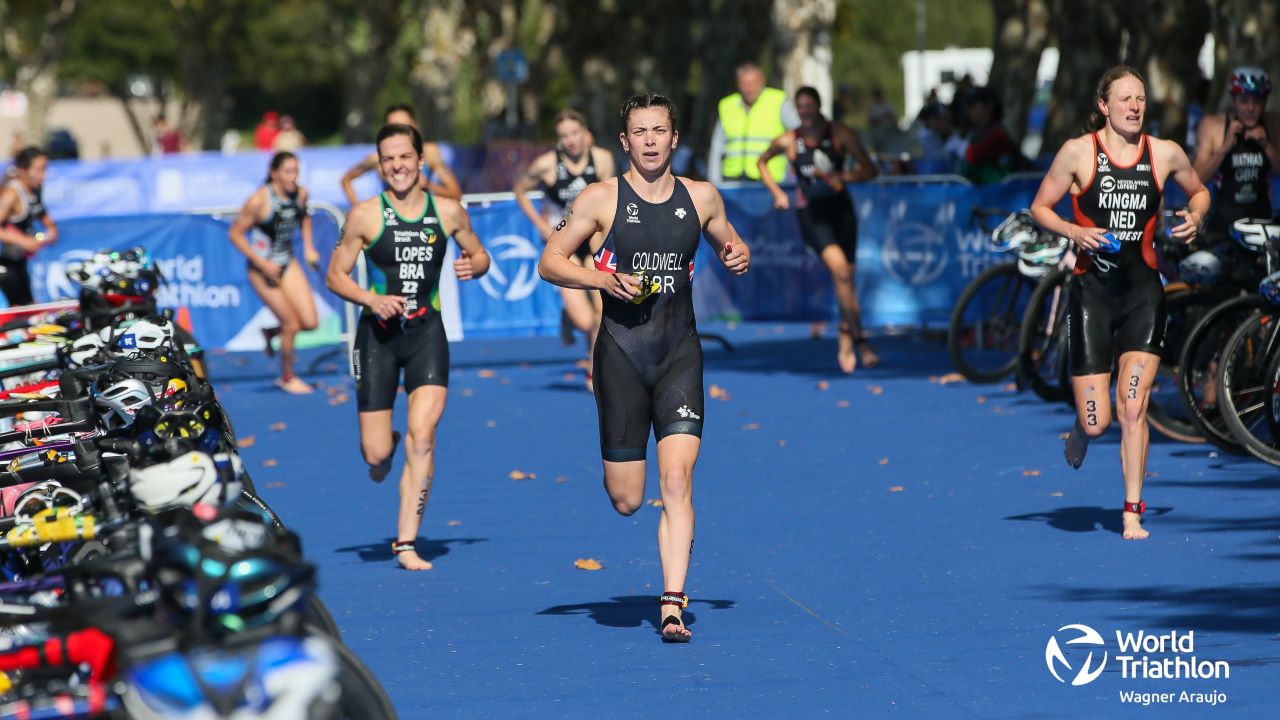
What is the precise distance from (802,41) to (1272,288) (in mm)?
18565

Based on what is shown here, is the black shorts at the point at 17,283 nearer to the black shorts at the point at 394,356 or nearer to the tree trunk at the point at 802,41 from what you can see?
the black shorts at the point at 394,356

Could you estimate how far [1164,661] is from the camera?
23.4ft

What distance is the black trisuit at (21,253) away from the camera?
17.3 meters

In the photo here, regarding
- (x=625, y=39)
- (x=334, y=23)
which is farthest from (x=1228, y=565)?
(x=334, y=23)

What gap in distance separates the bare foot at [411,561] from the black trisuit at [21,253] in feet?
29.1

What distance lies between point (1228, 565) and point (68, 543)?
5.05m

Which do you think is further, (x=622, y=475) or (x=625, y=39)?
(x=625, y=39)

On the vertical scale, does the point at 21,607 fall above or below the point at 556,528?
above

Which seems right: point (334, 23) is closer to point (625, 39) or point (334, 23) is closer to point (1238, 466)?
point (625, 39)

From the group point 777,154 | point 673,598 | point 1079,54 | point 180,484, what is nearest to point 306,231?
point 777,154

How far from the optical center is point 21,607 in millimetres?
5344

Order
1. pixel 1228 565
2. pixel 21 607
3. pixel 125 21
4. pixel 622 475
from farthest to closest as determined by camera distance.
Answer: pixel 125 21 → pixel 1228 565 → pixel 622 475 → pixel 21 607

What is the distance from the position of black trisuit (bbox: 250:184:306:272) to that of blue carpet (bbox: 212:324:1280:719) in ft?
7.22

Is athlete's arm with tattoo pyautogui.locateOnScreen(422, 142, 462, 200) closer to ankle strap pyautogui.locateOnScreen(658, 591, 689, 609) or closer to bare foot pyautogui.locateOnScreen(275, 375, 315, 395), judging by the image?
bare foot pyautogui.locateOnScreen(275, 375, 315, 395)
